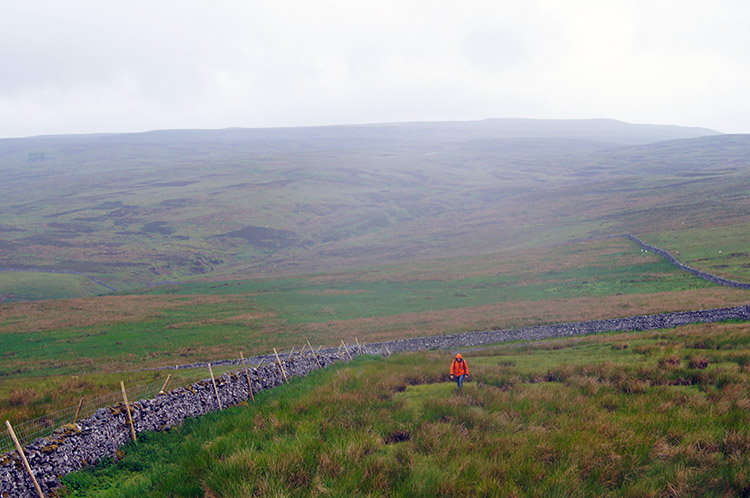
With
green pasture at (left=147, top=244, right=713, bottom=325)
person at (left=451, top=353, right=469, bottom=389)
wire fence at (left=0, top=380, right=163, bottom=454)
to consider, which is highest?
person at (left=451, top=353, right=469, bottom=389)

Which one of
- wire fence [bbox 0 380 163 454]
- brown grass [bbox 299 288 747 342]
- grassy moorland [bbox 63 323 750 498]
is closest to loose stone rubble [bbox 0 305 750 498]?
grassy moorland [bbox 63 323 750 498]

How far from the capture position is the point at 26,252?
394ft

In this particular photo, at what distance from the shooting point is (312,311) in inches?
2060

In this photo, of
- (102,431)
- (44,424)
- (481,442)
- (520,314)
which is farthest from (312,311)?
(481,442)

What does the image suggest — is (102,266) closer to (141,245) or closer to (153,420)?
(141,245)

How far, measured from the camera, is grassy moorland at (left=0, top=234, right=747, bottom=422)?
32188 mm

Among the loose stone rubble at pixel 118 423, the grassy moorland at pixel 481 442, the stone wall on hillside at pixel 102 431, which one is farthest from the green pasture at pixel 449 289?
the grassy moorland at pixel 481 442

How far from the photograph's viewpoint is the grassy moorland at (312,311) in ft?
106

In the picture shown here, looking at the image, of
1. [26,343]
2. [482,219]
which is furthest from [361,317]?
[482,219]

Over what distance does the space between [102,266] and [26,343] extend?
253ft

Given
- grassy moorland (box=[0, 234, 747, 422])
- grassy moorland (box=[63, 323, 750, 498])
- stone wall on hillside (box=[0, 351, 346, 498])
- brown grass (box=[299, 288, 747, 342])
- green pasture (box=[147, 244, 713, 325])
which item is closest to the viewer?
grassy moorland (box=[63, 323, 750, 498])

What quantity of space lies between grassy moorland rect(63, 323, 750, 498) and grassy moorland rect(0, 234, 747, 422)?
8071 mm

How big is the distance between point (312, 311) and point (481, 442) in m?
45.2

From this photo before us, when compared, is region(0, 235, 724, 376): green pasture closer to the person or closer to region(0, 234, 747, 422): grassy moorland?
region(0, 234, 747, 422): grassy moorland
